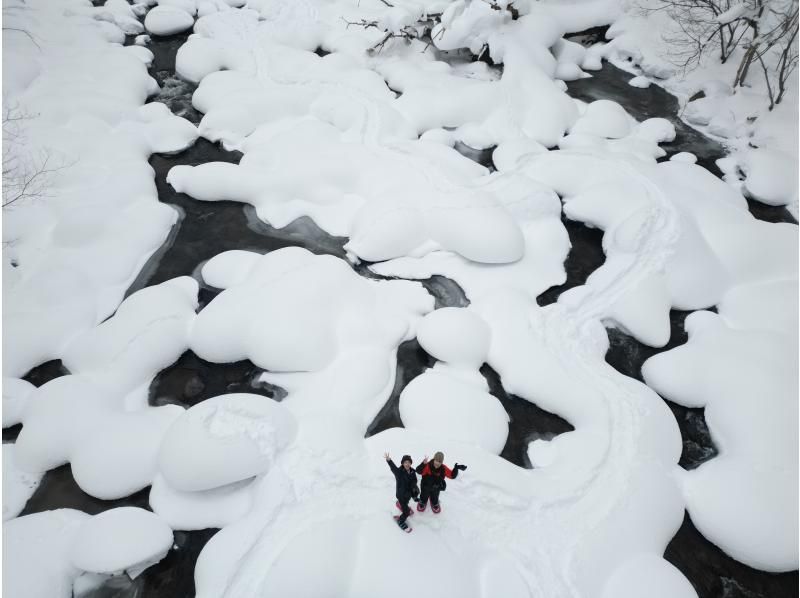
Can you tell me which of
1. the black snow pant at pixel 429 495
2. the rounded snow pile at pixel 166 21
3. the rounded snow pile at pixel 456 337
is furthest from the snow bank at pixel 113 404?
the rounded snow pile at pixel 166 21

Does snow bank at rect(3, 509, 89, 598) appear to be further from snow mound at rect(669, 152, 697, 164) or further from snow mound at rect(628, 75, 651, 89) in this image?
snow mound at rect(628, 75, 651, 89)

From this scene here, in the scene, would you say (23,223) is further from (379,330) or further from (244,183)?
(379,330)

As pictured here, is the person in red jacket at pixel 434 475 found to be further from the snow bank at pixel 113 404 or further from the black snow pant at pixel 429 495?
the snow bank at pixel 113 404

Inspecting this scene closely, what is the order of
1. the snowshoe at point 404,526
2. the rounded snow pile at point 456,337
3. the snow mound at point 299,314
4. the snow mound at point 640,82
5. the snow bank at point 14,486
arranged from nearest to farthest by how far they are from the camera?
the snowshoe at point 404,526 → the snow bank at point 14,486 → the snow mound at point 299,314 → the rounded snow pile at point 456,337 → the snow mound at point 640,82

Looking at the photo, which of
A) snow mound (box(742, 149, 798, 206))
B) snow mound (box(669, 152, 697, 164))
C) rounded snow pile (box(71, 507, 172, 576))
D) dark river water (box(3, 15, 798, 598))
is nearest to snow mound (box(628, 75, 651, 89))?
dark river water (box(3, 15, 798, 598))

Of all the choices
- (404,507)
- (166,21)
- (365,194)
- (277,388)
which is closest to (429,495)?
(404,507)

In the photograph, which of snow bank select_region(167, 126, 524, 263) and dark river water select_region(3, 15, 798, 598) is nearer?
dark river water select_region(3, 15, 798, 598)
